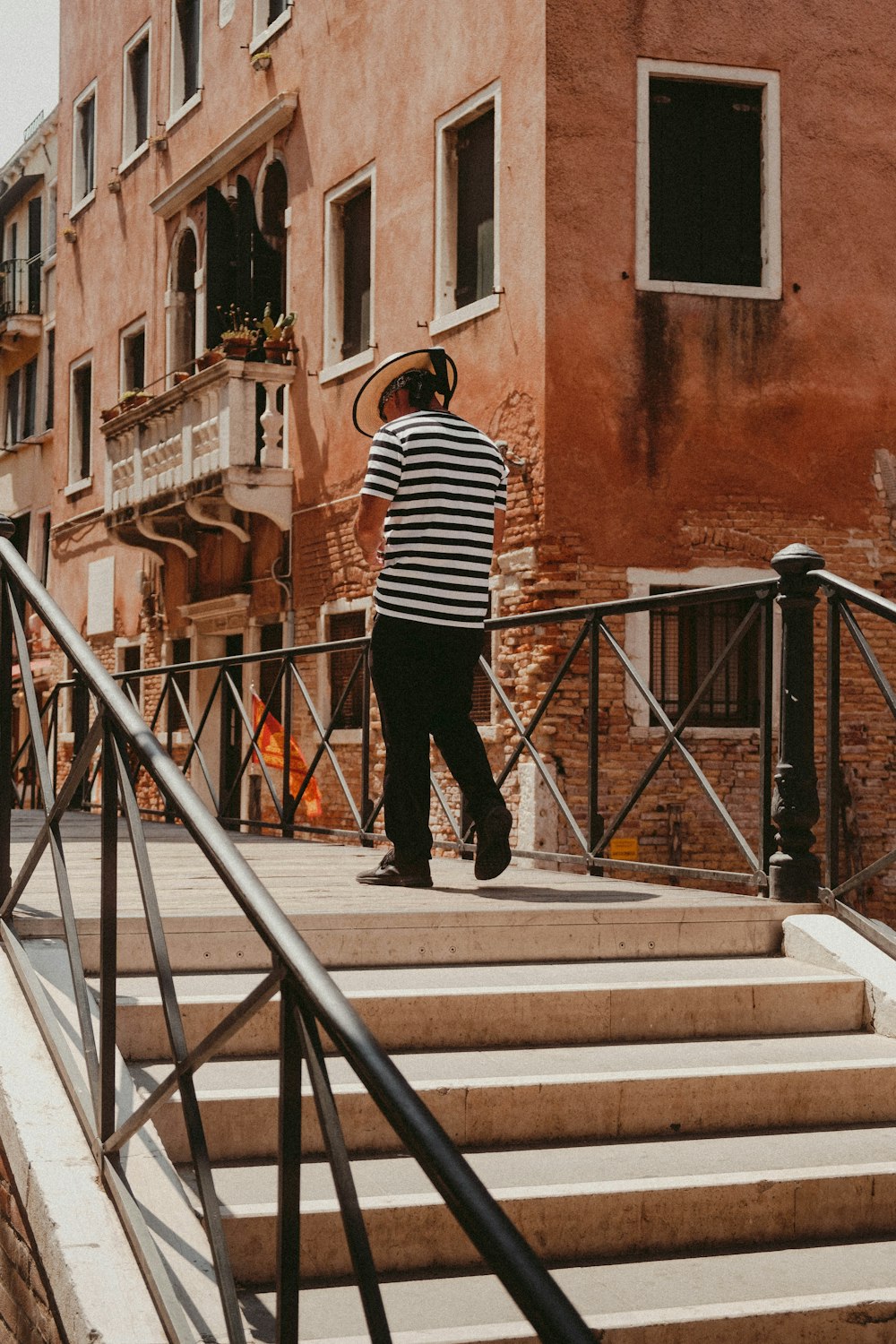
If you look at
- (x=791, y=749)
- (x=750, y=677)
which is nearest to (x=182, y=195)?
(x=750, y=677)

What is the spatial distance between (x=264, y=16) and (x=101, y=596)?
712 cm

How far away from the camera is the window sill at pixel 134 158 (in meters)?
19.6

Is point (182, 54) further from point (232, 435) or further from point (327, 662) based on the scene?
point (327, 662)

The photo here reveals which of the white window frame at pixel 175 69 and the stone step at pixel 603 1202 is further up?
the white window frame at pixel 175 69

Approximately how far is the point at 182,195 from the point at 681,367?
7898 mm

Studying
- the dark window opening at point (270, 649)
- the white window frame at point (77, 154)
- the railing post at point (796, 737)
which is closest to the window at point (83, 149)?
the white window frame at point (77, 154)

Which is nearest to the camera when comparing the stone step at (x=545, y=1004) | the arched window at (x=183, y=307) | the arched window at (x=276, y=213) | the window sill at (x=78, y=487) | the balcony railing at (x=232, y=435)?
the stone step at (x=545, y=1004)

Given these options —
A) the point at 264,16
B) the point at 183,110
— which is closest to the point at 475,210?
the point at 264,16

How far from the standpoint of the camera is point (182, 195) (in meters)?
18.2

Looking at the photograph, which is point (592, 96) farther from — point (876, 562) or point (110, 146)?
point (110, 146)

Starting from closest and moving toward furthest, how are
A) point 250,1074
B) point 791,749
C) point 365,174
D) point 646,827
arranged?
point 250,1074 < point 791,749 < point 646,827 < point 365,174

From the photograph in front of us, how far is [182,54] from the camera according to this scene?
18.6m

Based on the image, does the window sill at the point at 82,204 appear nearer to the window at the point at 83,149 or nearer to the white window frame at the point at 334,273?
the window at the point at 83,149

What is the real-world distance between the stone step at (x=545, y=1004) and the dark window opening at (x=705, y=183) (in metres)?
8.64
